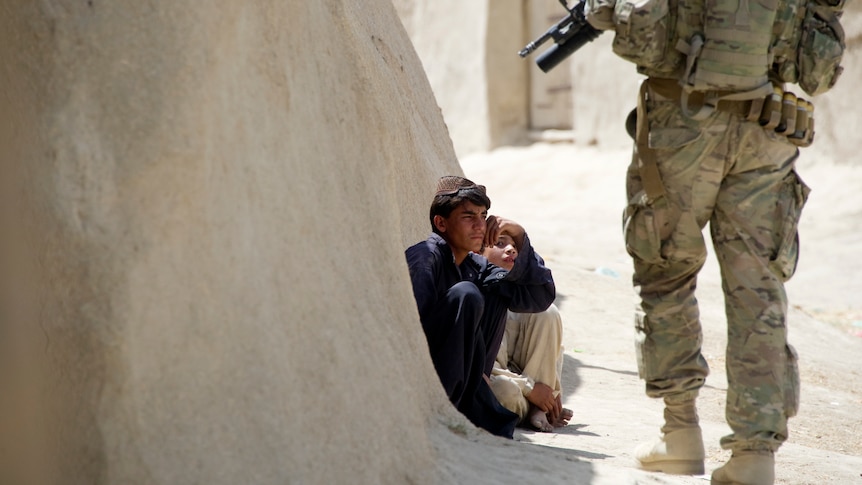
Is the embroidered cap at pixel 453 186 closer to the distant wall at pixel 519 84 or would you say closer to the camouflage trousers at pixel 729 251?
the camouflage trousers at pixel 729 251

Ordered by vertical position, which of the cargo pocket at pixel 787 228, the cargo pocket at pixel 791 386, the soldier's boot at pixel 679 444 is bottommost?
the soldier's boot at pixel 679 444

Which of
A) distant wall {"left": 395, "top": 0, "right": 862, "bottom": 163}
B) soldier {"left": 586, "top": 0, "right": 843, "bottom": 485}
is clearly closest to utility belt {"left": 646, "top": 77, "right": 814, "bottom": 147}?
soldier {"left": 586, "top": 0, "right": 843, "bottom": 485}

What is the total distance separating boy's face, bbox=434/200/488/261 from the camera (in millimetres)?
3543

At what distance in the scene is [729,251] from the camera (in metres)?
2.98

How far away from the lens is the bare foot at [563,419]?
4090mm

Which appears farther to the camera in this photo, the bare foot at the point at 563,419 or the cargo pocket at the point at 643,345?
the bare foot at the point at 563,419

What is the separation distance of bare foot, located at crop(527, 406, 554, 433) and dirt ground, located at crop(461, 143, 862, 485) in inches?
2.6

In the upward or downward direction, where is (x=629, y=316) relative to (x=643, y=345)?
downward

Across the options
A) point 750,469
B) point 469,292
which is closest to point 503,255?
point 469,292

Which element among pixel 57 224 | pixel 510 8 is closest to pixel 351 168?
pixel 57 224

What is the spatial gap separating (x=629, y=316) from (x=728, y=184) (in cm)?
381

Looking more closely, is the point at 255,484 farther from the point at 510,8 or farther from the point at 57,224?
the point at 510,8

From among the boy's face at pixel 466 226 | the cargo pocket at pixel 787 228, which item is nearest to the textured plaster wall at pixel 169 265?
the boy's face at pixel 466 226

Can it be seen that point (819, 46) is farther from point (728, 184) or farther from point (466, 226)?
point (466, 226)
